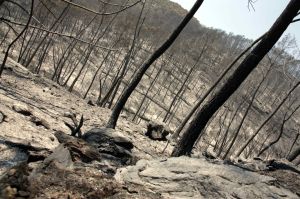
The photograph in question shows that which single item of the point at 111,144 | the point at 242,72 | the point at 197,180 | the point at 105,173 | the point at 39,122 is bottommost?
the point at 39,122

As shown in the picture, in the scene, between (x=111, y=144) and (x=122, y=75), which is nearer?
(x=111, y=144)

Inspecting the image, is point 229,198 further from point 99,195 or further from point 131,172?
point 99,195

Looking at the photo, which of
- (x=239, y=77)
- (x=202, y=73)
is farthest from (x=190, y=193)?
(x=202, y=73)

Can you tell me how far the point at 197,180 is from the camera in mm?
5996

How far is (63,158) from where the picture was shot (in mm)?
5637

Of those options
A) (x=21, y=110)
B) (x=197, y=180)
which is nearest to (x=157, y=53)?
(x=21, y=110)

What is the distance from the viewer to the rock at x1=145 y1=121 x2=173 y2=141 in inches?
549

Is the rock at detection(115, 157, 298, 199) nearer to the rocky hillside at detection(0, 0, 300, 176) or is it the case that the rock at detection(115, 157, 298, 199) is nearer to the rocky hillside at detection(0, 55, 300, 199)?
the rocky hillside at detection(0, 55, 300, 199)

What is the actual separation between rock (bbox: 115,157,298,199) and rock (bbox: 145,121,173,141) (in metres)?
7.11

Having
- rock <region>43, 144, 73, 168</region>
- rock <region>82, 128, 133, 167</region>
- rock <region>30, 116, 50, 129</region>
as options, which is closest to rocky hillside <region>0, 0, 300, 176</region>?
rock <region>30, 116, 50, 129</region>

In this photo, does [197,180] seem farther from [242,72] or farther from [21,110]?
[21,110]

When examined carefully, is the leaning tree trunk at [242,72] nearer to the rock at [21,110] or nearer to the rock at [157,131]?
the rock at [21,110]

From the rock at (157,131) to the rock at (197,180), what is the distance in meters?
7.11

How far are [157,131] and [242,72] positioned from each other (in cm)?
656
